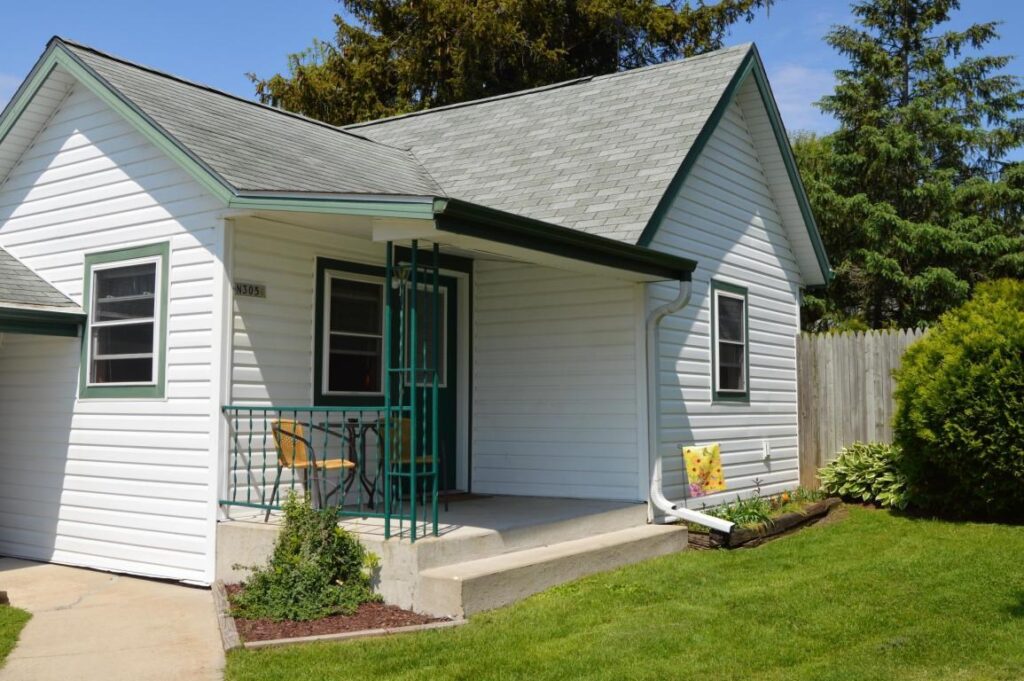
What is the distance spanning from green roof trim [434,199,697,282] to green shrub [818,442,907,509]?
397cm

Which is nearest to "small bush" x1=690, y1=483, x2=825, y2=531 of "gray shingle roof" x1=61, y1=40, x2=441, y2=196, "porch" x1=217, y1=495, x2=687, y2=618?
"porch" x1=217, y1=495, x2=687, y2=618

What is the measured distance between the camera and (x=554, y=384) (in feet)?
32.4

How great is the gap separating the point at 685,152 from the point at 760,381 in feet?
11.3

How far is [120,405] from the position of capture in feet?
27.7

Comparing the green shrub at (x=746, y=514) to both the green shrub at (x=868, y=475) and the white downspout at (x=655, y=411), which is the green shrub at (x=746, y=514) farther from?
the green shrub at (x=868, y=475)

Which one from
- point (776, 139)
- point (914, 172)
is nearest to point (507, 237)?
point (776, 139)

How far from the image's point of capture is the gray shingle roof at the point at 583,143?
9.98 meters

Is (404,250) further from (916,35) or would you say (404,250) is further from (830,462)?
(916,35)

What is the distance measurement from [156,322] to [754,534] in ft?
19.2

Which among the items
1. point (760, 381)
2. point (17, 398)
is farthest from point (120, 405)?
point (760, 381)

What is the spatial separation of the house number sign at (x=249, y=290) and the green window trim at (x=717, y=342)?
5277 mm

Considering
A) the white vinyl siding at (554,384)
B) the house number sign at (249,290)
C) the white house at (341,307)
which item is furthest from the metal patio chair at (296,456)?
the white vinyl siding at (554,384)

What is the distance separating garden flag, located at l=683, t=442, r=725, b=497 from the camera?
10164 mm

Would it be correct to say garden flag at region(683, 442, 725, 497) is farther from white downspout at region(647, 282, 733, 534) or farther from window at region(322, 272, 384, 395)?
window at region(322, 272, 384, 395)
